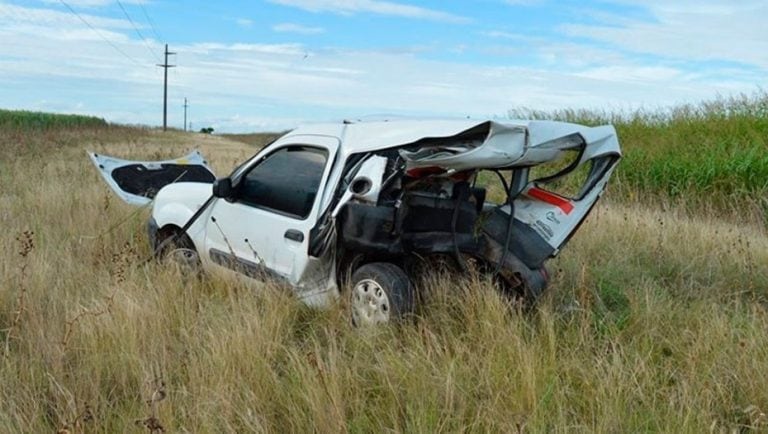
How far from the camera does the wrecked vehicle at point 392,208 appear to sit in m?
4.10

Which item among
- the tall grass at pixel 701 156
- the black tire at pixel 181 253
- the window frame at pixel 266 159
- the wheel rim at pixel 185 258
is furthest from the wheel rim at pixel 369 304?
the tall grass at pixel 701 156

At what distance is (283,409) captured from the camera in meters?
3.27

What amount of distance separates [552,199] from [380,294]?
5.08 ft

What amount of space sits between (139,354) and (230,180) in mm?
1824

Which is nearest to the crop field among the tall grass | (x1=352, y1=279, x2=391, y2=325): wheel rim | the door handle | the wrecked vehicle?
(x1=352, y1=279, x2=391, y2=325): wheel rim

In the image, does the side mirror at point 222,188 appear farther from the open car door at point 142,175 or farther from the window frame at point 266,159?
the open car door at point 142,175

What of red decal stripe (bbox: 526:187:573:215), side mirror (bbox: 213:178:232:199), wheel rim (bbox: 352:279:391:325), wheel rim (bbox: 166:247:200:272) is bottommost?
wheel rim (bbox: 166:247:200:272)

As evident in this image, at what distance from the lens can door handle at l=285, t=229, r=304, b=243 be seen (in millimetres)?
4602

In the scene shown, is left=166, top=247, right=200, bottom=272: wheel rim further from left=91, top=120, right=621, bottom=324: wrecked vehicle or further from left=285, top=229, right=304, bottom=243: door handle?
left=285, top=229, right=304, bottom=243: door handle

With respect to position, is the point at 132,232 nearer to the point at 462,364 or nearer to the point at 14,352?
the point at 14,352

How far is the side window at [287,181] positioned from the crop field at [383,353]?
65cm

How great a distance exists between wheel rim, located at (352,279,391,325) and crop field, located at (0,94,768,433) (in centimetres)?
10

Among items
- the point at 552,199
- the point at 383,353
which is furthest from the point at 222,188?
the point at 552,199

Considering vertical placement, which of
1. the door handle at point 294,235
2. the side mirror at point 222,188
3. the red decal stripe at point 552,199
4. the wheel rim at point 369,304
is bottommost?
the wheel rim at point 369,304
